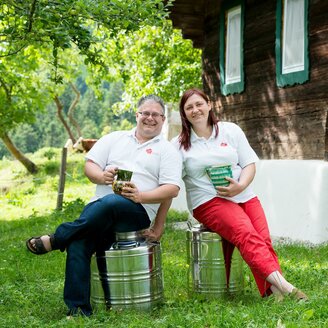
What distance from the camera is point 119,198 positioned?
537cm

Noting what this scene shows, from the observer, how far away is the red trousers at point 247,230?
5.40m

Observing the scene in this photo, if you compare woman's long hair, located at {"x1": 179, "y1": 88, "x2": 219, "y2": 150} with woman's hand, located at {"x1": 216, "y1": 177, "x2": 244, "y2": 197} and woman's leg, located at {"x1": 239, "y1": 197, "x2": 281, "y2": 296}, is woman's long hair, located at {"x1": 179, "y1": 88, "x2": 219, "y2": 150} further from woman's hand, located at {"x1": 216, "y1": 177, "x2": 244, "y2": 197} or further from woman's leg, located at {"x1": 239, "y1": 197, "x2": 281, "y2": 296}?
woman's leg, located at {"x1": 239, "y1": 197, "x2": 281, "y2": 296}

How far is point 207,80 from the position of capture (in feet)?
43.5

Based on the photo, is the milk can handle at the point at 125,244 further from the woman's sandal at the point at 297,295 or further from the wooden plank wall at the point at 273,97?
the wooden plank wall at the point at 273,97

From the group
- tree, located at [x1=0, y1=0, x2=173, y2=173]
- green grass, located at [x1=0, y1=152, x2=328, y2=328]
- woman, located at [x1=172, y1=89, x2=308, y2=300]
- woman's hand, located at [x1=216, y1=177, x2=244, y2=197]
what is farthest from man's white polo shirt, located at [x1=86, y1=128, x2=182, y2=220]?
tree, located at [x1=0, y1=0, x2=173, y2=173]

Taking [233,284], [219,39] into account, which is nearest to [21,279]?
[233,284]

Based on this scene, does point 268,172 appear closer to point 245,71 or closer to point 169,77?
point 245,71

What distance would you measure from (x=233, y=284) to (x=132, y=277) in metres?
0.92

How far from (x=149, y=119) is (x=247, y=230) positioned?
1.25 m

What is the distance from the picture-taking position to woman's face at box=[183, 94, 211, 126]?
19.1 ft

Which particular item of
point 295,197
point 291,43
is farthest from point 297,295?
point 291,43

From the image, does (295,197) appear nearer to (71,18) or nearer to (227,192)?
(227,192)

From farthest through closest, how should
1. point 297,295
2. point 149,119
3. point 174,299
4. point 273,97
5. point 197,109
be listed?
point 273,97, point 174,299, point 197,109, point 149,119, point 297,295

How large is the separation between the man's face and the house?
13.7 feet
